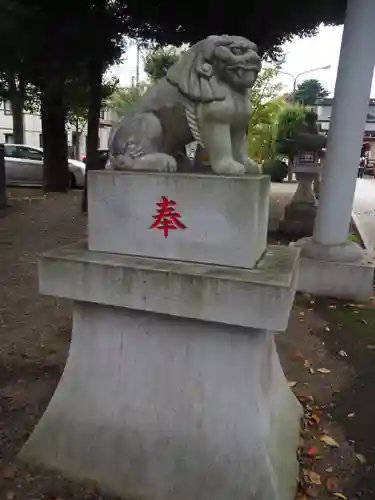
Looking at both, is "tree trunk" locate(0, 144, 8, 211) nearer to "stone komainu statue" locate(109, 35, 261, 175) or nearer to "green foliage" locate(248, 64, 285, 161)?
"stone komainu statue" locate(109, 35, 261, 175)

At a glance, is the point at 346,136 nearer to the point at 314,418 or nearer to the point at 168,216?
the point at 314,418

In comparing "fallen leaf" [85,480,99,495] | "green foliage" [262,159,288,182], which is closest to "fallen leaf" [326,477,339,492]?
"fallen leaf" [85,480,99,495]

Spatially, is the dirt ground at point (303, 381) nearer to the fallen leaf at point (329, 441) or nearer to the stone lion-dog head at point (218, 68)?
the fallen leaf at point (329, 441)

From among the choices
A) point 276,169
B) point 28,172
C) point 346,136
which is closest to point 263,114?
point 276,169

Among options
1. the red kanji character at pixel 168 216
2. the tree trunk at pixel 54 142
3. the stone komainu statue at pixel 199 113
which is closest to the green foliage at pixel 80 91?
the tree trunk at pixel 54 142

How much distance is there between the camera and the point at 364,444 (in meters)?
2.78

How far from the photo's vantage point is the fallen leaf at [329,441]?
2.75 metres

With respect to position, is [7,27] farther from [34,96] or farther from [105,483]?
[34,96]

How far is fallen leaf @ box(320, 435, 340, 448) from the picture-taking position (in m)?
2.75

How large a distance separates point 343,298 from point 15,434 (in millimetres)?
3613

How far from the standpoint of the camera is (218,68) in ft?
7.11

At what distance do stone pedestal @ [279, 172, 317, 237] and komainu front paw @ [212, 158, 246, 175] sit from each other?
→ 20.4 feet

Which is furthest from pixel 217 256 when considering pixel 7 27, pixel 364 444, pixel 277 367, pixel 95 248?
pixel 7 27

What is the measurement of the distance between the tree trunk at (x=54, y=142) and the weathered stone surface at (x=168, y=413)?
30.3 ft
